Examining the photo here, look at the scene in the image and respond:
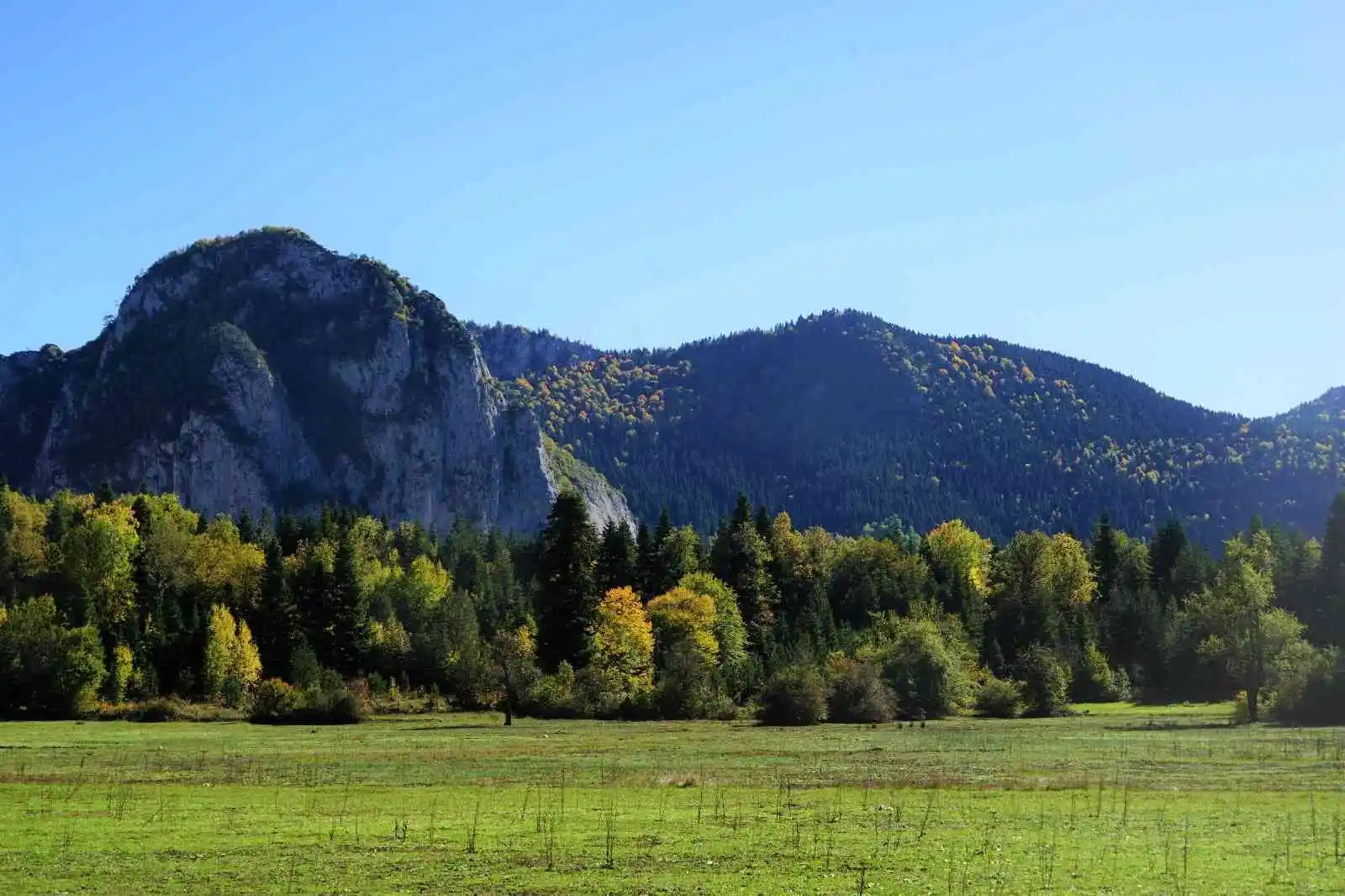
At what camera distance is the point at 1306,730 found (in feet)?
272

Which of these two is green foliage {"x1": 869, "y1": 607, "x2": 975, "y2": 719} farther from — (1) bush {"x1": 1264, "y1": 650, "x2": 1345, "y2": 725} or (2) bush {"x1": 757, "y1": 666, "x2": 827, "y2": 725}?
(1) bush {"x1": 1264, "y1": 650, "x2": 1345, "y2": 725}

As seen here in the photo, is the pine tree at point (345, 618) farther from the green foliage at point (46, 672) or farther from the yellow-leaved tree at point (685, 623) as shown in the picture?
the yellow-leaved tree at point (685, 623)

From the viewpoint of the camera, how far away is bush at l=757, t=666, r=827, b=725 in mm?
104188

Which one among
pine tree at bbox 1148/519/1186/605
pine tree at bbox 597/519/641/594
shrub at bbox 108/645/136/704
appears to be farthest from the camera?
pine tree at bbox 1148/519/1186/605

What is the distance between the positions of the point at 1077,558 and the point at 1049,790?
125 meters

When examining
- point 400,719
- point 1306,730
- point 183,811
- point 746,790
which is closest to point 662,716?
point 400,719

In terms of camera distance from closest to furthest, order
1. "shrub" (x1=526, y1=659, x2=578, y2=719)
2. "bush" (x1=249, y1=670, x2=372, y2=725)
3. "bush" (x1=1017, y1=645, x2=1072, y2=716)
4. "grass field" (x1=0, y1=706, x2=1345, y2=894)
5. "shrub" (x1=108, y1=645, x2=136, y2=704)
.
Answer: "grass field" (x1=0, y1=706, x2=1345, y2=894), "bush" (x1=249, y1=670, x2=372, y2=725), "shrub" (x1=526, y1=659, x2=578, y2=719), "shrub" (x1=108, y1=645, x2=136, y2=704), "bush" (x1=1017, y1=645, x2=1072, y2=716)

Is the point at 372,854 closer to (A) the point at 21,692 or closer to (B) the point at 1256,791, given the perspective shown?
(B) the point at 1256,791

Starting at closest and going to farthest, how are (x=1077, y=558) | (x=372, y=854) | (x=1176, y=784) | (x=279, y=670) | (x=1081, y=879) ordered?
(x=1081, y=879)
(x=372, y=854)
(x=1176, y=784)
(x=279, y=670)
(x=1077, y=558)

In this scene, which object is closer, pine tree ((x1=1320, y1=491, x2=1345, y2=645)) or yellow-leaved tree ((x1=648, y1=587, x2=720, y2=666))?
yellow-leaved tree ((x1=648, y1=587, x2=720, y2=666))

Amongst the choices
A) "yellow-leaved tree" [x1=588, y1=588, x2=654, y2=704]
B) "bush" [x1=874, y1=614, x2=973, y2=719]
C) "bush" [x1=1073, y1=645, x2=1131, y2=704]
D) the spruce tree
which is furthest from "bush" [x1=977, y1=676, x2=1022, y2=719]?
the spruce tree

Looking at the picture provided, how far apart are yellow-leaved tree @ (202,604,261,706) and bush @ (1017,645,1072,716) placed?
70.2 metres

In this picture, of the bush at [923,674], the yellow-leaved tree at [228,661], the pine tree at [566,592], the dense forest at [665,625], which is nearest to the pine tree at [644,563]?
the dense forest at [665,625]

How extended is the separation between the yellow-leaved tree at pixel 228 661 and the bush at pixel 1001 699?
66.3m
